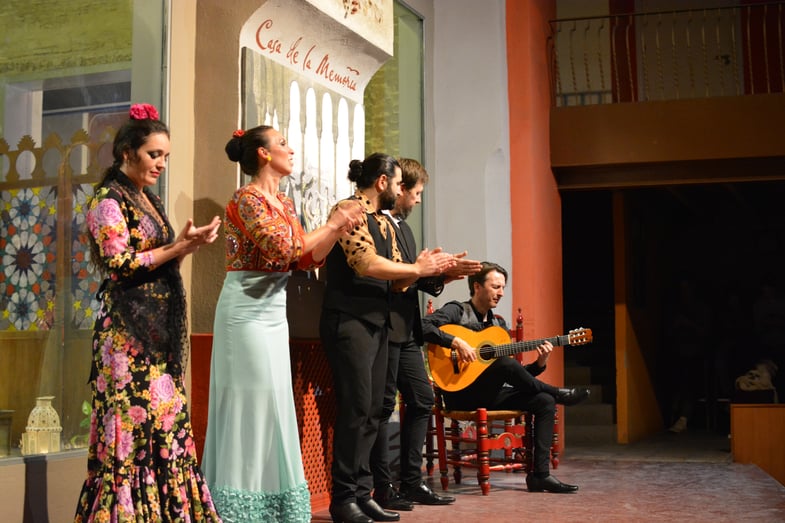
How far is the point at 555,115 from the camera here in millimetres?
8258

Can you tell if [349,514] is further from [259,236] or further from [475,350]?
[475,350]

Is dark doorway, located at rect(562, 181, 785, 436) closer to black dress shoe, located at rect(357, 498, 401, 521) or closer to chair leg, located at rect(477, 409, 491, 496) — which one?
chair leg, located at rect(477, 409, 491, 496)

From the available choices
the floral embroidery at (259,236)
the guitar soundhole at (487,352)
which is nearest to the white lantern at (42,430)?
the floral embroidery at (259,236)

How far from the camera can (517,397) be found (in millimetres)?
5324

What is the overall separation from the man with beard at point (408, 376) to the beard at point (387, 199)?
104 mm

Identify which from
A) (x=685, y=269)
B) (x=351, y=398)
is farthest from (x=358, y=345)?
(x=685, y=269)

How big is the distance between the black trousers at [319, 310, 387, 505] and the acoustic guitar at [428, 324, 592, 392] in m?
1.23

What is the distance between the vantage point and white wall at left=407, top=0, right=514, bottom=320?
7289mm

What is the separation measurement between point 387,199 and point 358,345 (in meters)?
0.71

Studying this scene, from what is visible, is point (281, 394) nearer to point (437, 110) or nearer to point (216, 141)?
point (216, 141)

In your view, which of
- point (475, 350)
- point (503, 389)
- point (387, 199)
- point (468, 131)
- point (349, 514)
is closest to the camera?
point (349, 514)

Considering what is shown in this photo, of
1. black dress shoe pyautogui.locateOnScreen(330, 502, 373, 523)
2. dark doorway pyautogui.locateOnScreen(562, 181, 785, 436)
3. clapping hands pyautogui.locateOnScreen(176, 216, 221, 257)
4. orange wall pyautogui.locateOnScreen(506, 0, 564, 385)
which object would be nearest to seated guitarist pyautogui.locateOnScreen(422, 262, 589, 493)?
black dress shoe pyautogui.locateOnScreen(330, 502, 373, 523)

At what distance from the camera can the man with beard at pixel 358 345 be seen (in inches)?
158

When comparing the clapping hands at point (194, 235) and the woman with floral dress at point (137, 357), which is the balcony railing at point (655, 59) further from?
the clapping hands at point (194, 235)
